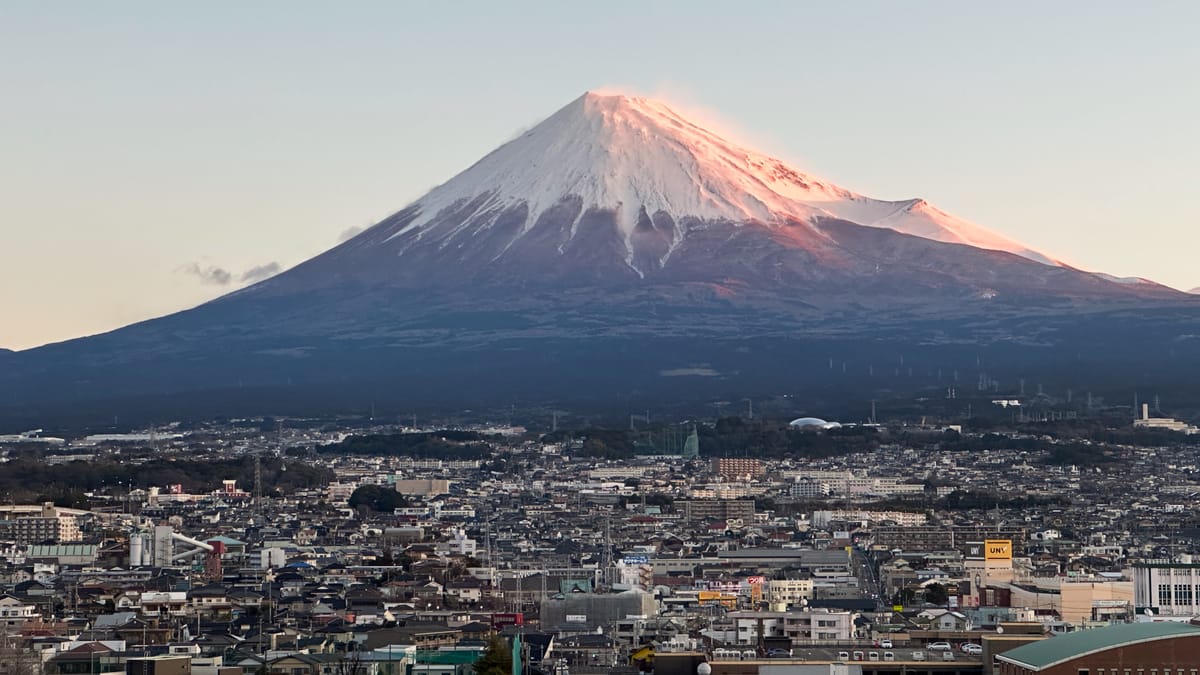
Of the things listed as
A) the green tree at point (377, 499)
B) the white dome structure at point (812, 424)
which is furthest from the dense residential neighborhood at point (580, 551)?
the white dome structure at point (812, 424)

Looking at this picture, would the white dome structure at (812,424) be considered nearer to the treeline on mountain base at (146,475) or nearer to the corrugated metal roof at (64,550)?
the treeline on mountain base at (146,475)

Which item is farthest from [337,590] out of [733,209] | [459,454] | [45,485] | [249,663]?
[733,209]

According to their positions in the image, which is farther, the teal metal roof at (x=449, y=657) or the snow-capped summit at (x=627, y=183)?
the snow-capped summit at (x=627, y=183)

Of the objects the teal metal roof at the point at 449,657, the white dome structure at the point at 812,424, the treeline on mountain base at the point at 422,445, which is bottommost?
the teal metal roof at the point at 449,657

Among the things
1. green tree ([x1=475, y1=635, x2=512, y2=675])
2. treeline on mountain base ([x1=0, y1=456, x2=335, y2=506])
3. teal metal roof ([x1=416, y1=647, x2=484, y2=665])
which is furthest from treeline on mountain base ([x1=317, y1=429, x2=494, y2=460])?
green tree ([x1=475, y1=635, x2=512, y2=675])

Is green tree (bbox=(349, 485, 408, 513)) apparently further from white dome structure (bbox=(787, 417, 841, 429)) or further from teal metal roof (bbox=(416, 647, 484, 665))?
teal metal roof (bbox=(416, 647, 484, 665))

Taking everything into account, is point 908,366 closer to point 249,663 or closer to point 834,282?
point 834,282

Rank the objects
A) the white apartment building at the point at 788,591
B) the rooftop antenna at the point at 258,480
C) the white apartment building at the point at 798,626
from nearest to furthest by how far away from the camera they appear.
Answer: the white apartment building at the point at 798,626 → the white apartment building at the point at 788,591 → the rooftop antenna at the point at 258,480
